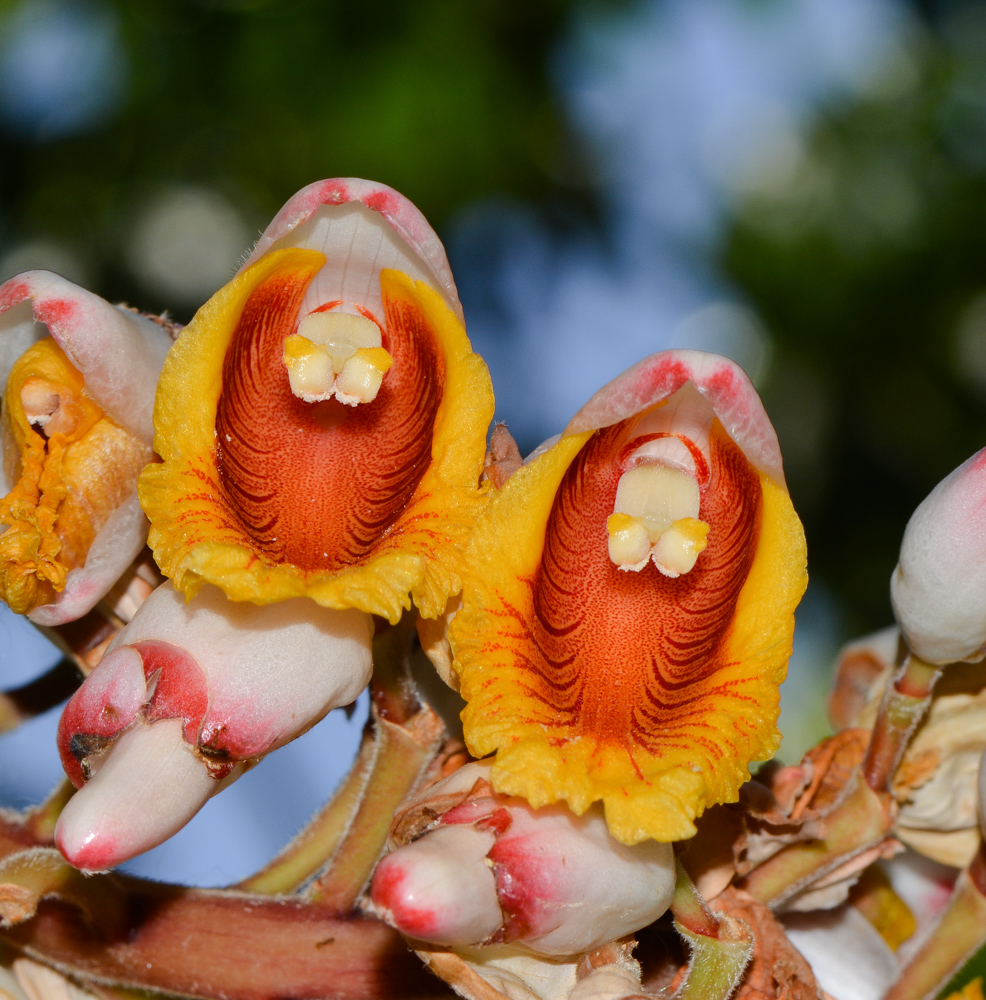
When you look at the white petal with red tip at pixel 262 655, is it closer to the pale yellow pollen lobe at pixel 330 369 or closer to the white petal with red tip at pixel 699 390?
the pale yellow pollen lobe at pixel 330 369

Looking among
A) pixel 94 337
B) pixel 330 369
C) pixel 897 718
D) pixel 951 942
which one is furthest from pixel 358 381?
pixel 951 942

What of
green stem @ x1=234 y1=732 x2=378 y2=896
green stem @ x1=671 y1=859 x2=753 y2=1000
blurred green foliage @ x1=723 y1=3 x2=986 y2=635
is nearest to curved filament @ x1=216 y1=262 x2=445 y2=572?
green stem @ x1=234 y1=732 x2=378 y2=896

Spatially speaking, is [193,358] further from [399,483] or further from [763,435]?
[763,435]

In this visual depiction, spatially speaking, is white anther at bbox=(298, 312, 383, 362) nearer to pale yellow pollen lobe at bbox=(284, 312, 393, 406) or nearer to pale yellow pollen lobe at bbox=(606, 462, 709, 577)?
pale yellow pollen lobe at bbox=(284, 312, 393, 406)

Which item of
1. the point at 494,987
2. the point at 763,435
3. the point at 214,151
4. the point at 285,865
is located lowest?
the point at 285,865

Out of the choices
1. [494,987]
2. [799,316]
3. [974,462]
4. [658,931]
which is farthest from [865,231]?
[494,987]

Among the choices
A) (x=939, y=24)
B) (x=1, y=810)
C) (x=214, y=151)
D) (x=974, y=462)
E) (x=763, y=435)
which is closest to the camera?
(x=763, y=435)

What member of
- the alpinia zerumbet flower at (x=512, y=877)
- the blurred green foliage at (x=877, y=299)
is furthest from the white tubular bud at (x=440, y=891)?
the blurred green foliage at (x=877, y=299)
